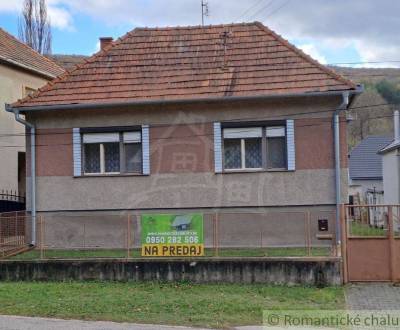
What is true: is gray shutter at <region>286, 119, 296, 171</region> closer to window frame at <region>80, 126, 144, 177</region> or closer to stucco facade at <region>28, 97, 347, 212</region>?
stucco facade at <region>28, 97, 347, 212</region>

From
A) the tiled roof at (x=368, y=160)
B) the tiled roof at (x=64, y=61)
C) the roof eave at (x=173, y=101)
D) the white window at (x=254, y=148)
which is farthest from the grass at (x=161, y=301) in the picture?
the tiled roof at (x=368, y=160)

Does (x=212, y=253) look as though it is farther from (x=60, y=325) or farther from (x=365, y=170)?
(x=365, y=170)

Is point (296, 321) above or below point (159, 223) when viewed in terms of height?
below

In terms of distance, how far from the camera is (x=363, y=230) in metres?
13.8

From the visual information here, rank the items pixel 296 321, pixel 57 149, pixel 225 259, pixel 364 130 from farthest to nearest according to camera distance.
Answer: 1. pixel 364 130
2. pixel 57 149
3. pixel 225 259
4. pixel 296 321

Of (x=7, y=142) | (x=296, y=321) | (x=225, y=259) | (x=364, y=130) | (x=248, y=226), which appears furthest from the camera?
(x=364, y=130)

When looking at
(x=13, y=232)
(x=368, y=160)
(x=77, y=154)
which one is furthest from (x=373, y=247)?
(x=368, y=160)

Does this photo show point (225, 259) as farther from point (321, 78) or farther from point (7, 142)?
point (7, 142)

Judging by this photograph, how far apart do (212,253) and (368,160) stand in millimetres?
36411

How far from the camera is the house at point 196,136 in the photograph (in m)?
16.8

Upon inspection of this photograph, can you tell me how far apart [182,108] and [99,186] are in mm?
3319

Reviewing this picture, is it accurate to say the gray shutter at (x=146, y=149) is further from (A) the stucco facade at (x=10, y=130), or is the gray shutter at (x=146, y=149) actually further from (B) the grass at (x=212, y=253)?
(A) the stucco facade at (x=10, y=130)

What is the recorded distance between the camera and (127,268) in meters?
14.1

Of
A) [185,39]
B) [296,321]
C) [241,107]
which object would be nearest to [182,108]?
[241,107]
